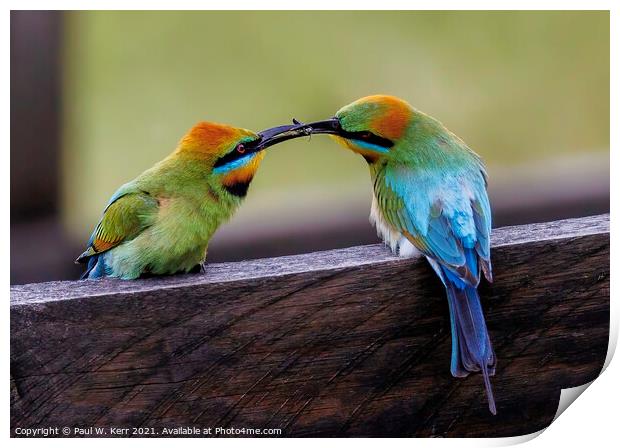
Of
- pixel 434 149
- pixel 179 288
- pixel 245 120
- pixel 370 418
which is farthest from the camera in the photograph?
pixel 245 120

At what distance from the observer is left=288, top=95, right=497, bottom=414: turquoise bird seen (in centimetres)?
224

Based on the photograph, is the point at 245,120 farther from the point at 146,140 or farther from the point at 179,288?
the point at 179,288

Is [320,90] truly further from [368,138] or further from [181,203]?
[181,203]

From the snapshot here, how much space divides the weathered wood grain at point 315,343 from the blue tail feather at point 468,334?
0.08 meters

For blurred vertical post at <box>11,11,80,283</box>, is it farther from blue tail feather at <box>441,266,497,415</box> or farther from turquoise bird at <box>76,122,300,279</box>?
blue tail feather at <box>441,266,497,415</box>

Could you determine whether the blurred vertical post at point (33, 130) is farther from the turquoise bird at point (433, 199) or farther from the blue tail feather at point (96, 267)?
the turquoise bird at point (433, 199)

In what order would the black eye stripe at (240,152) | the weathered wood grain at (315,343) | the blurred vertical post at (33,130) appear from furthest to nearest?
the blurred vertical post at (33,130) → the black eye stripe at (240,152) → the weathered wood grain at (315,343)

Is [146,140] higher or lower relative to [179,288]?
higher

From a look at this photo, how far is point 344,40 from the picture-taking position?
263 centimetres

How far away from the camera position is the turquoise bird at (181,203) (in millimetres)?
2393

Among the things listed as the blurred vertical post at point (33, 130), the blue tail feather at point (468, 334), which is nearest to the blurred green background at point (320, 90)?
the blurred vertical post at point (33, 130)
